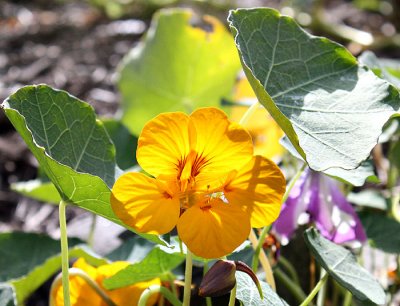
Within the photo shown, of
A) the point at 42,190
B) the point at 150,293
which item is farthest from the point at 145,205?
the point at 42,190

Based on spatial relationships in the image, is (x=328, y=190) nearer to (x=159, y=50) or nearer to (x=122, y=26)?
(x=159, y=50)

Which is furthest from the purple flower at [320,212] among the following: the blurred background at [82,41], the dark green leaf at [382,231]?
the blurred background at [82,41]

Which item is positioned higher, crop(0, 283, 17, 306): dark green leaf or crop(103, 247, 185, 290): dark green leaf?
crop(103, 247, 185, 290): dark green leaf

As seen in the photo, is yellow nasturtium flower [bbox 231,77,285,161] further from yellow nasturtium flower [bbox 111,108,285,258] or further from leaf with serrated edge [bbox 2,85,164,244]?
yellow nasturtium flower [bbox 111,108,285,258]

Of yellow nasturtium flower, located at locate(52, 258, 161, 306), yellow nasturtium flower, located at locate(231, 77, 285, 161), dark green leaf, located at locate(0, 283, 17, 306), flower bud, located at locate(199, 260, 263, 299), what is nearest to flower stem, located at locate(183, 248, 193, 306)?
flower bud, located at locate(199, 260, 263, 299)

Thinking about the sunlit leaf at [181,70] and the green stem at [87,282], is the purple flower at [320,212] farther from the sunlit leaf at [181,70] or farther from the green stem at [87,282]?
the sunlit leaf at [181,70]
